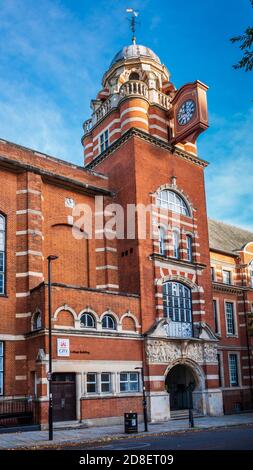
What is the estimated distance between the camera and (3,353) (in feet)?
81.3

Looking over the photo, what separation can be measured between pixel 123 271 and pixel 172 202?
5.89m

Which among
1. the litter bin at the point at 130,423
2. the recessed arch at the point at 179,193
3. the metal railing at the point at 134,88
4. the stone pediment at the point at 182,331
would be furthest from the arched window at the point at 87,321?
the metal railing at the point at 134,88

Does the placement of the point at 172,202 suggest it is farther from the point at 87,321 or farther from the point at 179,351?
the point at 87,321

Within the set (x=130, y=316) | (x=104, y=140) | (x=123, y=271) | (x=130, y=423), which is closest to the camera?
(x=130, y=423)

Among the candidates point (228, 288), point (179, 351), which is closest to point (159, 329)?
point (179, 351)

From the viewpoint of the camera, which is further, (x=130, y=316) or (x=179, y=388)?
(x=179, y=388)

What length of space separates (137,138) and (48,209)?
7.35 meters

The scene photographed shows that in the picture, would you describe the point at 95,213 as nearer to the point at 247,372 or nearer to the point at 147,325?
the point at 147,325

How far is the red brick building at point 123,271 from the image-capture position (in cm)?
2497

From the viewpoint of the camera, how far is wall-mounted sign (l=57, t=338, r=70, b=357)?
24.0 metres

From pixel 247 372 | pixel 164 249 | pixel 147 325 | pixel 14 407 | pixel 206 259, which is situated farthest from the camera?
pixel 247 372

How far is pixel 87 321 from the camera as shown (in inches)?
1027

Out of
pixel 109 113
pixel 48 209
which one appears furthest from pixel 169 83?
pixel 48 209

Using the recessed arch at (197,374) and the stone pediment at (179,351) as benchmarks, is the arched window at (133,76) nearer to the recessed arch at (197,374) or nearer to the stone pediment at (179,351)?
the stone pediment at (179,351)
